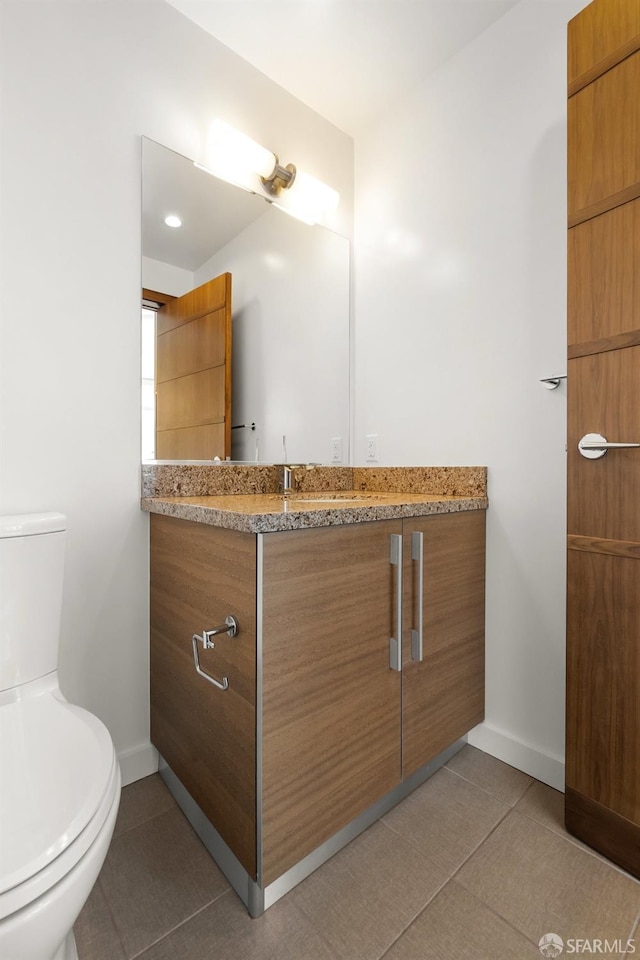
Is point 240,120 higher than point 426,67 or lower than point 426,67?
lower

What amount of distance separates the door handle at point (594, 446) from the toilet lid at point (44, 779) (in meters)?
1.21

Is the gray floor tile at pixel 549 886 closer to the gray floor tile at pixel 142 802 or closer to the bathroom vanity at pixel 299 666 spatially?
the bathroom vanity at pixel 299 666

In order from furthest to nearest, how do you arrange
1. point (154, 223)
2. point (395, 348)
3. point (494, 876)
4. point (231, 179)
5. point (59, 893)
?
1. point (395, 348)
2. point (231, 179)
3. point (154, 223)
4. point (494, 876)
5. point (59, 893)

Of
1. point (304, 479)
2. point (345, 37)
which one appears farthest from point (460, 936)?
point (345, 37)

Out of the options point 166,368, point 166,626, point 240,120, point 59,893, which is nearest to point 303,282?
point 240,120

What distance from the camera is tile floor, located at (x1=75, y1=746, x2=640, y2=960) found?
0.96 meters

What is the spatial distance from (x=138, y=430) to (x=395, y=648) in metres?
0.99

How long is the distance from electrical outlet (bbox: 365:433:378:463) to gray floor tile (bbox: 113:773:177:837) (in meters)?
1.35

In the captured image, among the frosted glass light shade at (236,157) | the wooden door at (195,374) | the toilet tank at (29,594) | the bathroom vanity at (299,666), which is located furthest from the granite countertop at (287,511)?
the frosted glass light shade at (236,157)

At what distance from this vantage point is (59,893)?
0.65m

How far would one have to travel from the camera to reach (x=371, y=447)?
79.5 inches

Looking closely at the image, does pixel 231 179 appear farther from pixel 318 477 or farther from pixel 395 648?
pixel 395 648

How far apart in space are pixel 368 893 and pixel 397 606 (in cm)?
63

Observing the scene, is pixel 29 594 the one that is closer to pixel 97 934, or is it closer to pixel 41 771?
→ pixel 41 771
